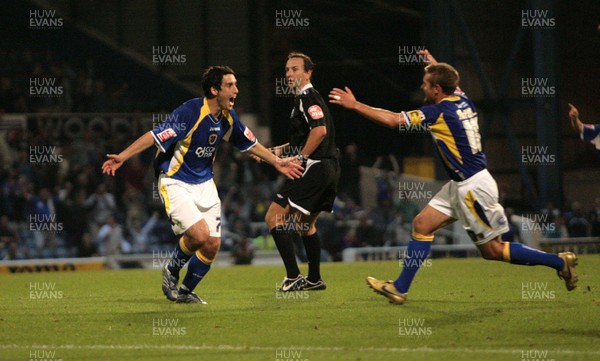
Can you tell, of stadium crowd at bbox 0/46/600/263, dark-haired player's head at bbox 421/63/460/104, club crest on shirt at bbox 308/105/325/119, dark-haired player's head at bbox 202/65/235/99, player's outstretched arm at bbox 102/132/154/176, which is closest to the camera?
player's outstretched arm at bbox 102/132/154/176

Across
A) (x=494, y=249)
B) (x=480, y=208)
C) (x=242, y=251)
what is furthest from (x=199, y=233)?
(x=242, y=251)

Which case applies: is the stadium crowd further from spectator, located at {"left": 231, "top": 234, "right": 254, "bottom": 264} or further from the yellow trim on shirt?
the yellow trim on shirt

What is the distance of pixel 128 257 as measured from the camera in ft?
54.7

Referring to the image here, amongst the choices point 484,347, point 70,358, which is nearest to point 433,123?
point 484,347

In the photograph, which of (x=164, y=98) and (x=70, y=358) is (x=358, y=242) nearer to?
(x=164, y=98)

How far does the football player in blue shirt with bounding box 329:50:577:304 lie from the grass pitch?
44cm

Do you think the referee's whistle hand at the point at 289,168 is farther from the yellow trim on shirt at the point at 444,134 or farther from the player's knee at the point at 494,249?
the player's knee at the point at 494,249

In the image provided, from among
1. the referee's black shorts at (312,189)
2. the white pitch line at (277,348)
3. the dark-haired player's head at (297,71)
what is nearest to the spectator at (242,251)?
the referee's black shorts at (312,189)

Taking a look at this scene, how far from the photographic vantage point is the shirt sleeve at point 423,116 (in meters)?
8.02

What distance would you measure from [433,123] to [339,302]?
190 centimetres

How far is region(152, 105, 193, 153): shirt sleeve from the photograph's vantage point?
27.7 ft

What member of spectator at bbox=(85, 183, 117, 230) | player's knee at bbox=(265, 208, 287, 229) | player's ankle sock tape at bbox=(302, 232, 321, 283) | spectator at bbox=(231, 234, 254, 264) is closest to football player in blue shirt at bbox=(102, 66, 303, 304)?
player's knee at bbox=(265, 208, 287, 229)

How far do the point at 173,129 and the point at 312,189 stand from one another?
6.45 feet

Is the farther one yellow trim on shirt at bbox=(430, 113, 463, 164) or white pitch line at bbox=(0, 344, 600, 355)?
yellow trim on shirt at bbox=(430, 113, 463, 164)
